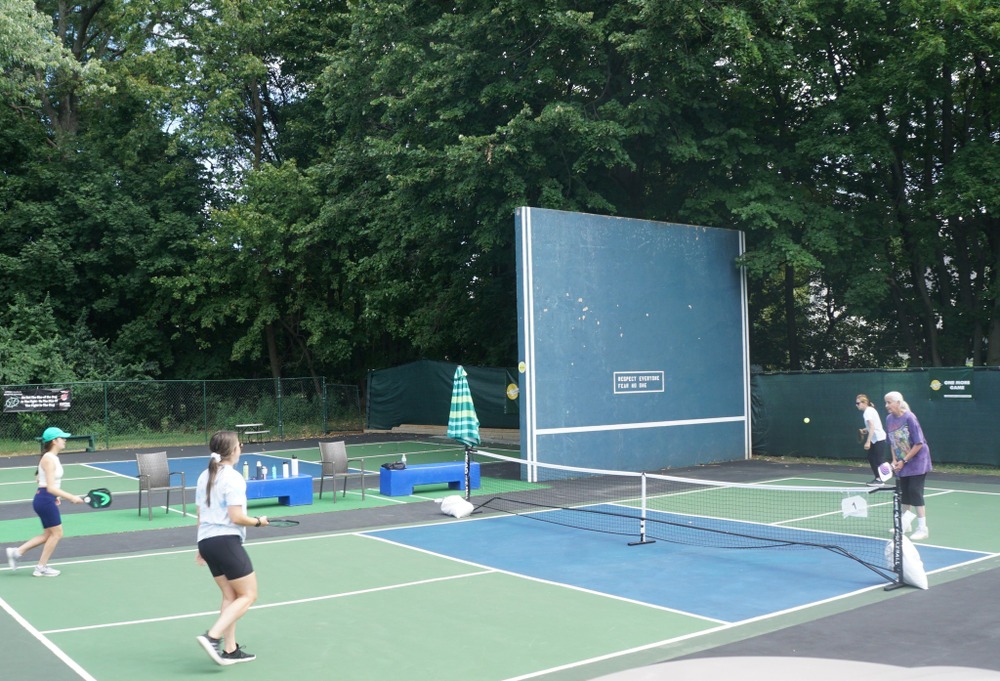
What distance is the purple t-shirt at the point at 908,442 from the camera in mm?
11531

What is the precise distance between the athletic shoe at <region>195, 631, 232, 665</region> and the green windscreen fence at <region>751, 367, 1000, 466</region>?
683 inches

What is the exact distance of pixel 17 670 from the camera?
699 centimetres

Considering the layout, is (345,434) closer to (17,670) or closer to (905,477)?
(905,477)

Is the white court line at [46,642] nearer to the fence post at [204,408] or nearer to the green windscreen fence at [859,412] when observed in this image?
the green windscreen fence at [859,412]

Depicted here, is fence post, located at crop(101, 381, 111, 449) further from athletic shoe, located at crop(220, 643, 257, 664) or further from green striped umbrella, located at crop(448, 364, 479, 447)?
athletic shoe, located at crop(220, 643, 257, 664)

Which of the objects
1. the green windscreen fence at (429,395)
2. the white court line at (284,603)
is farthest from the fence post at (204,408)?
the white court line at (284,603)

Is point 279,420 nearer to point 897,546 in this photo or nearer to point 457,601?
point 457,601

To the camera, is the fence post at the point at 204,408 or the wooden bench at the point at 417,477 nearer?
the wooden bench at the point at 417,477

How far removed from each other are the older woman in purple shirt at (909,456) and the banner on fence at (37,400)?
2347 cm

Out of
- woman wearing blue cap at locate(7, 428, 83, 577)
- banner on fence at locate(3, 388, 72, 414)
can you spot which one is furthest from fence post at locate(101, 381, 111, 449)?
woman wearing blue cap at locate(7, 428, 83, 577)

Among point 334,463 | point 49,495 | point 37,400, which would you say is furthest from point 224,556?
point 37,400

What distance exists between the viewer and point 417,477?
671 inches

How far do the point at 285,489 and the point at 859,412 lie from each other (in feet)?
43.9

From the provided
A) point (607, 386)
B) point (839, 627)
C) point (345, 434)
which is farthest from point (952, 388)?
point (345, 434)
